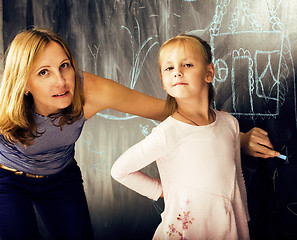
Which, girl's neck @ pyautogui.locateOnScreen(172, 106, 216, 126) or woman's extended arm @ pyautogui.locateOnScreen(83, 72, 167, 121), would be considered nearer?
girl's neck @ pyautogui.locateOnScreen(172, 106, 216, 126)

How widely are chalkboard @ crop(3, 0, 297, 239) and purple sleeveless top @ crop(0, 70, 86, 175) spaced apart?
0.68m

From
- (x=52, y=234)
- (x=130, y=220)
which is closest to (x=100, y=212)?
(x=130, y=220)

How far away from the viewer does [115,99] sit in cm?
145

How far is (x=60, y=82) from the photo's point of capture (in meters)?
1.28

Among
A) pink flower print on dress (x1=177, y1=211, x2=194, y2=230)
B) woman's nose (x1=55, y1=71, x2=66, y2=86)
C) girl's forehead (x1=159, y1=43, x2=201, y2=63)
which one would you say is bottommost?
pink flower print on dress (x1=177, y1=211, x2=194, y2=230)

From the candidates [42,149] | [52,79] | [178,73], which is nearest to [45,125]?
[42,149]

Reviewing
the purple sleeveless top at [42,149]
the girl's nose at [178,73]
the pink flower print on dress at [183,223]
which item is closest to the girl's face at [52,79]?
the purple sleeveless top at [42,149]

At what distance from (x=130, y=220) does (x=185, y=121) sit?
104 cm

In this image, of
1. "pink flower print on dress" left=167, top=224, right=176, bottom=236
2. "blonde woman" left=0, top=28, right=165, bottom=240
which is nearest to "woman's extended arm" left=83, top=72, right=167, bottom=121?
"blonde woman" left=0, top=28, right=165, bottom=240

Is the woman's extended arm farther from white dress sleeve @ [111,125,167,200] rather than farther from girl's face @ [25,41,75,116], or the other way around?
white dress sleeve @ [111,125,167,200]

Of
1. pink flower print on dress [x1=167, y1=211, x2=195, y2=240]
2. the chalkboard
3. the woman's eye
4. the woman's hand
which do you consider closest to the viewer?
pink flower print on dress [x1=167, y1=211, x2=195, y2=240]

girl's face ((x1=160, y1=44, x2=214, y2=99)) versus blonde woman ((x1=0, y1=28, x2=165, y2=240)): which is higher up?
girl's face ((x1=160, y1=44, x2=214, y2=99))

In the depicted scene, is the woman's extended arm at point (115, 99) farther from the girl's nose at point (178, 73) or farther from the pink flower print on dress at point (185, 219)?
the pink flower print on dress at point (185, 219)

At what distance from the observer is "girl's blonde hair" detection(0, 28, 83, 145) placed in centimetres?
124
